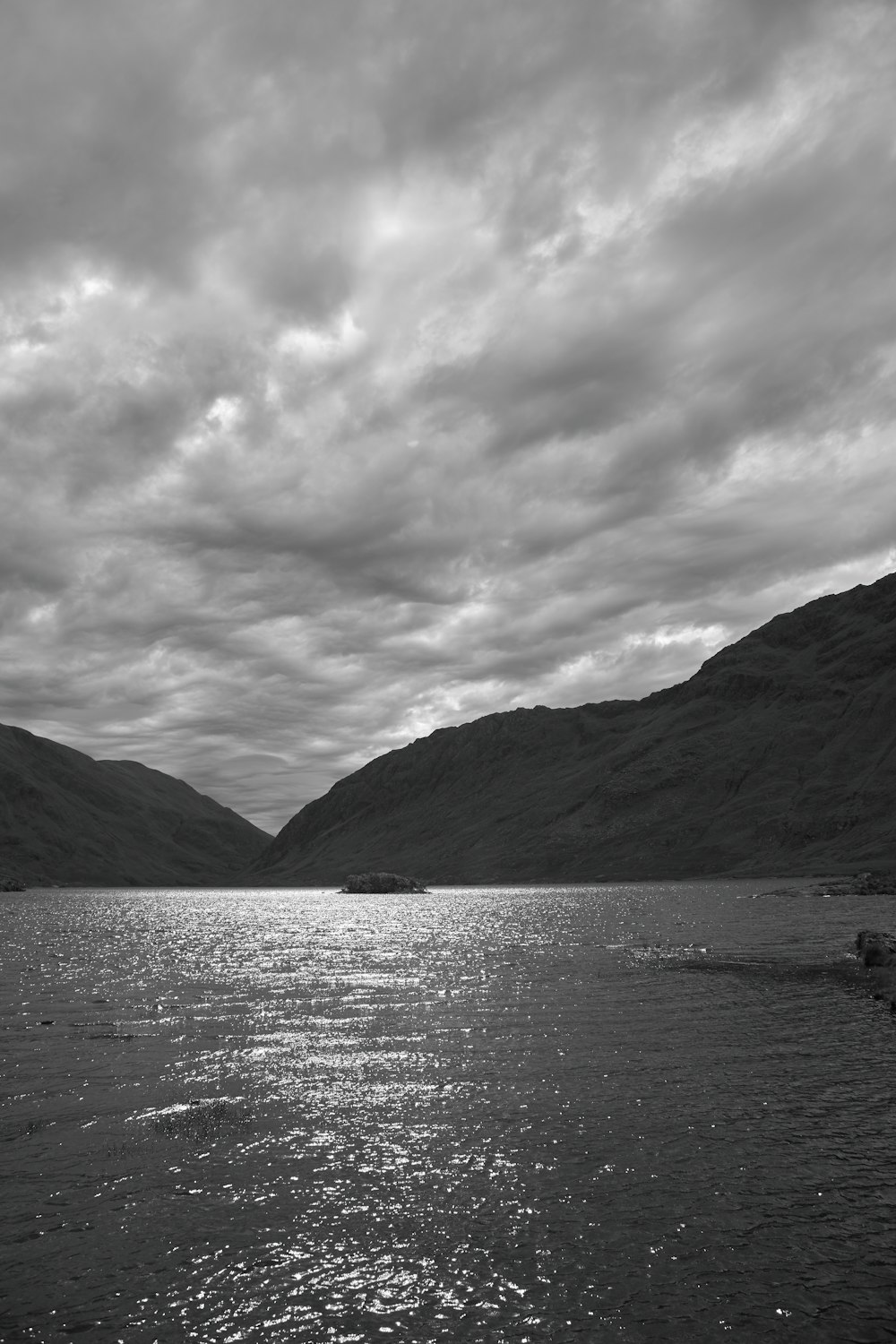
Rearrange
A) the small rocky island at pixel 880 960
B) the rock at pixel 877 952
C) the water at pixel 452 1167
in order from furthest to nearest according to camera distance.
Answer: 1. the rock at pixel 877 952
2. the small rocky island at pixel 880 960
3. the water at pixel 452 1167

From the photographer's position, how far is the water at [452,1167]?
1589 centimetres

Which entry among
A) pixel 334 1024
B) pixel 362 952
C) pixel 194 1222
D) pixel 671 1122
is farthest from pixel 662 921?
pixel 194 1222

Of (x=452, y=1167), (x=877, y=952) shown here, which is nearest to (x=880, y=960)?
(x=877, y=952)

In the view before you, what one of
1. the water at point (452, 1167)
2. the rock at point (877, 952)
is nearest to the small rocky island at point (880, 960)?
the rock at point (877, 952)

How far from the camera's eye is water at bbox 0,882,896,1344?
52.1 ft

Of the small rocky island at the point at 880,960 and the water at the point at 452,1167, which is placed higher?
the water at the point at 452,1167

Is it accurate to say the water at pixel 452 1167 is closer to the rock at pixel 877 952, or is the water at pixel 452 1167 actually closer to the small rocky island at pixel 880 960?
the small rocky island at pixel 880 960

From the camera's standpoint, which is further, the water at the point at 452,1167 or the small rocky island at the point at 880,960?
the small rocky island at the point at 880,960

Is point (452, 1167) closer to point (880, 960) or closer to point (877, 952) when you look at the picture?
point (880, 960)

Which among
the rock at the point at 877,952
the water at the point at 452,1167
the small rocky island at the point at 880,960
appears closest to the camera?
the water at the point at 452,1167

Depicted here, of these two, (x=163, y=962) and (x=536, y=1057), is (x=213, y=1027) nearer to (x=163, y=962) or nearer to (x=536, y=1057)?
(x=536, y=1057)

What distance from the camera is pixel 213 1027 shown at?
42844mm

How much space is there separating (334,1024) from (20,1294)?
28.1m

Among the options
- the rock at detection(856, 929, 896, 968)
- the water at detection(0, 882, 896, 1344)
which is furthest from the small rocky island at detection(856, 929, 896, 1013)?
the water at detection(0, 882, 896, 1344)
